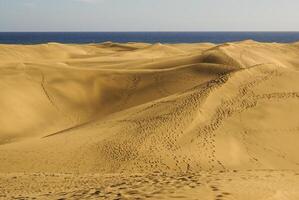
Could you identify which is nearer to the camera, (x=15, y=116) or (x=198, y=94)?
(x=198, y=94)

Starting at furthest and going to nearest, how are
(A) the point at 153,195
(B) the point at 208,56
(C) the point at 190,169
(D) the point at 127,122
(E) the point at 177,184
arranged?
(B) the point at 208,56 < (D) the point at 127,122 < (C) the point at 190,169 < (E) the point at 177,184 < (A) the point at 153,195

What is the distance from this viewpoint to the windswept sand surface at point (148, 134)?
10.7 metres

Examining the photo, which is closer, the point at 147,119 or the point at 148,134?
the point at 148,134

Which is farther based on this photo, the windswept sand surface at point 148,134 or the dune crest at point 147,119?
the dune crest at point 147,119

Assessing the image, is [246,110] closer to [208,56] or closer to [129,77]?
[129,77]

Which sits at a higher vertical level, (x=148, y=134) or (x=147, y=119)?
(x=147, y=119)

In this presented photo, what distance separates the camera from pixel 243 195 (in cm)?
934

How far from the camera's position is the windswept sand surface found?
10742mm

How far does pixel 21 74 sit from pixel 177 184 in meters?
19.2

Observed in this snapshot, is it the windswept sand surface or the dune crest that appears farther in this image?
the dune crest

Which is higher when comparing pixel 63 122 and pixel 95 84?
pixel 95 84

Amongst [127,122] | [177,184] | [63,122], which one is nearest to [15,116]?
[63,122]

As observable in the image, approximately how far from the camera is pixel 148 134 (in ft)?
53.9

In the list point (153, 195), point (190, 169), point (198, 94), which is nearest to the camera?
point (153, 195)
